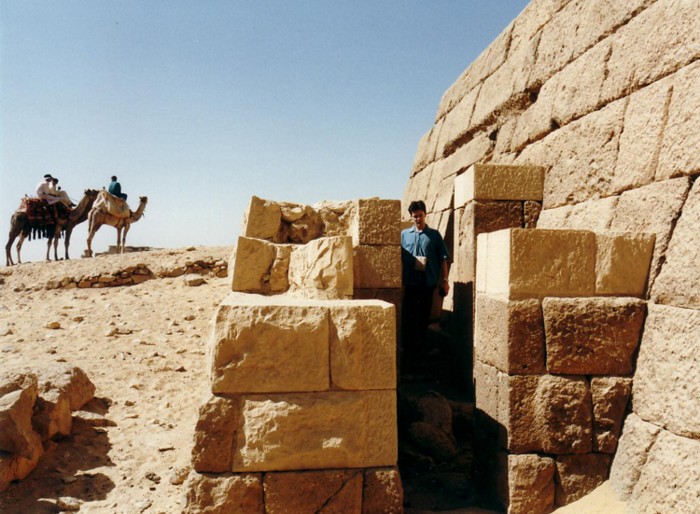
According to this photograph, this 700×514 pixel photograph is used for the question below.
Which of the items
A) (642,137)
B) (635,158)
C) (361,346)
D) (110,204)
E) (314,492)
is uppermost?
(110,204)

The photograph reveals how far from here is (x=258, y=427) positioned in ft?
9.27

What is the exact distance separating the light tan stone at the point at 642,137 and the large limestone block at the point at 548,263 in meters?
0.77

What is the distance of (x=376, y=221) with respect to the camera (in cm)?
493

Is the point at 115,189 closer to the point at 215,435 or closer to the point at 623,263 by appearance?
the point at 215,435

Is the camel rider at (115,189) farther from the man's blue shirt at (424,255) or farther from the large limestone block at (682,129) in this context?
the large limestone block at (682,129)

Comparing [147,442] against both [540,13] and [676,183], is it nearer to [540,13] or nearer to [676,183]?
[676,183]

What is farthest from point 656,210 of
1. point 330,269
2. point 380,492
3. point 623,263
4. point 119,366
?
point 119,366

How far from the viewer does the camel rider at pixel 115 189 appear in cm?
1593

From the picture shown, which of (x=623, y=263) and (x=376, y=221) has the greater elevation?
(x=376, y=221)

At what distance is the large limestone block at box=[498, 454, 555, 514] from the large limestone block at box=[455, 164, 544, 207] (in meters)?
2.54

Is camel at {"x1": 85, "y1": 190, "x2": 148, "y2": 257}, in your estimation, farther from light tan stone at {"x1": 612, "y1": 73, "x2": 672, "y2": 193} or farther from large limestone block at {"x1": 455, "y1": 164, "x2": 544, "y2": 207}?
light tan stone at {"x1": 612, "y1": 73, "x2": 672, "y2": 193}

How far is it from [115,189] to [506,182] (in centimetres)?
1401

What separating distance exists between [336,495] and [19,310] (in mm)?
8944

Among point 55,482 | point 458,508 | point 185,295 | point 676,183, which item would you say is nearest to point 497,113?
point 676,183
